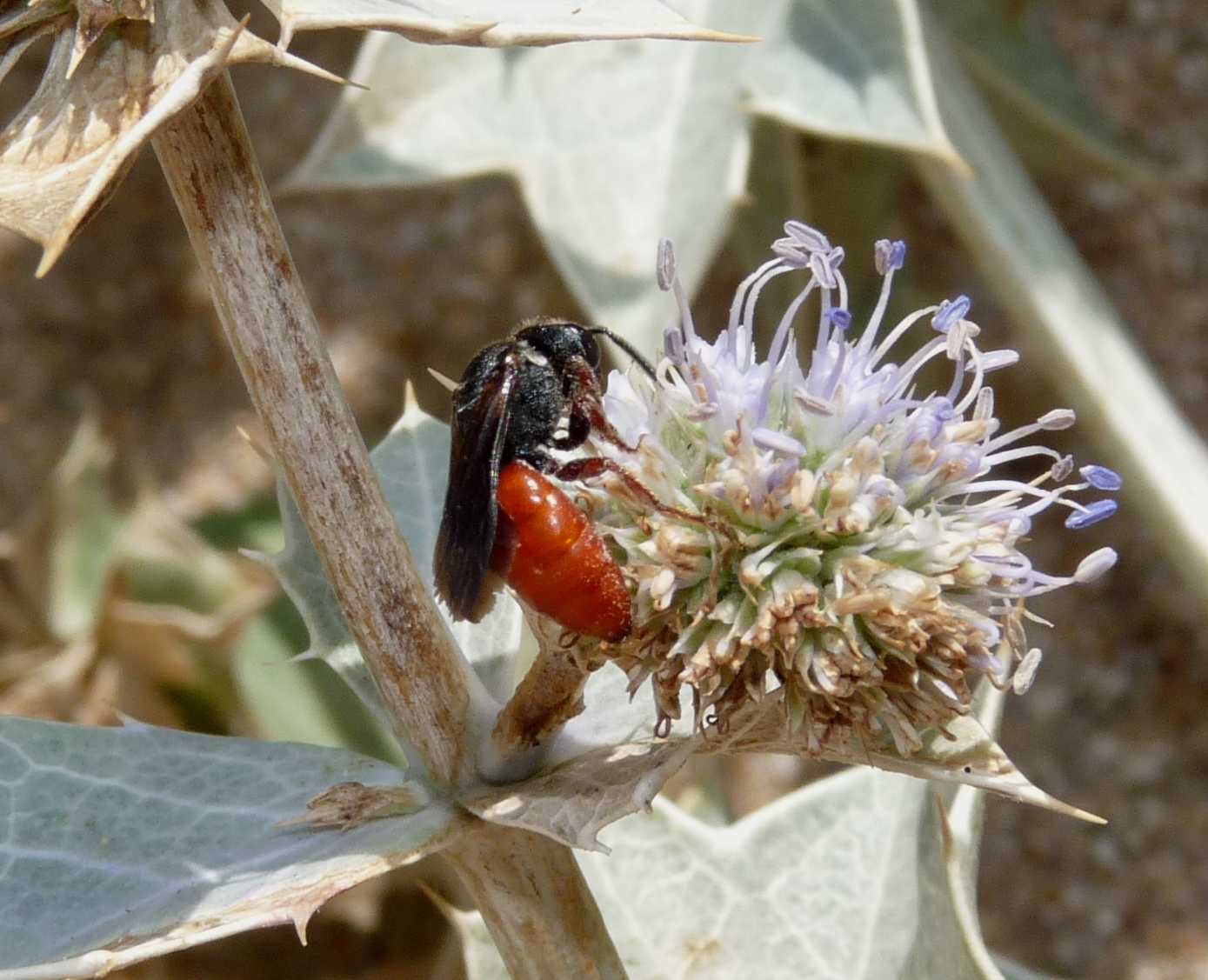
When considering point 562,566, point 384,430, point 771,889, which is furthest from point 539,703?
point 384,430

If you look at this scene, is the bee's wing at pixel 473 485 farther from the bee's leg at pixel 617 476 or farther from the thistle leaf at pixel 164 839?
the thistle leaf at pixel 164 839

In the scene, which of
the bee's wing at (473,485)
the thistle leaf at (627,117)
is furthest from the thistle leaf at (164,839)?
the thistle leaf at (627,117)

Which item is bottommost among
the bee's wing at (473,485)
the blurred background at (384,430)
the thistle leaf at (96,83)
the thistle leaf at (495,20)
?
the blurred background at (384,430)

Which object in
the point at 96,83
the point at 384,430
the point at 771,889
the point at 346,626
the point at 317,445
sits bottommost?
the point at 384,430

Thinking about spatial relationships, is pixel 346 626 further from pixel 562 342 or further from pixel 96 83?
pixel 96 83

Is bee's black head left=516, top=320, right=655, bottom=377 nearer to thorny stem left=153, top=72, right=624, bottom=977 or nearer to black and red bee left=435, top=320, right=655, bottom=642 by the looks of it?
black and red bee left=435, top=320, right=655, bottom=642

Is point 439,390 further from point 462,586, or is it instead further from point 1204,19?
point 462,586
